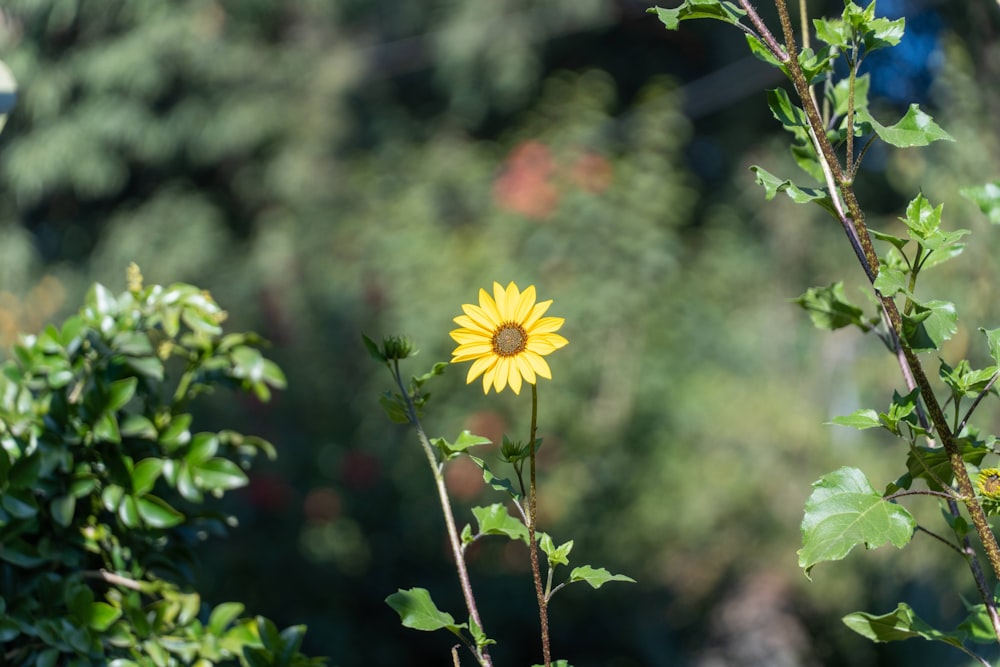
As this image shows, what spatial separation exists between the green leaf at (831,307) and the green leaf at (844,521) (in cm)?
29

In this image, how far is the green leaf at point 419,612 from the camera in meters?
0.86

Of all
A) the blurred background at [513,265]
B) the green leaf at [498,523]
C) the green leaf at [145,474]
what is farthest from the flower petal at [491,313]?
the blurred background at [513,265]

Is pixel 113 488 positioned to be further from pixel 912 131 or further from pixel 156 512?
pixel 912 131

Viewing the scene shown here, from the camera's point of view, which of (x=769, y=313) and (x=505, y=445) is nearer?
(x=505, y=445)

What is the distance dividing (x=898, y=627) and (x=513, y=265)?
12.6 feet

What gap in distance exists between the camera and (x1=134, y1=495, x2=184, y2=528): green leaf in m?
1.16

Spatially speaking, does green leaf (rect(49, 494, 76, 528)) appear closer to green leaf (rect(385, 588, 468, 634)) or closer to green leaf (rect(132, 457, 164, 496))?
green leaf (rect(132, 457, 164, 496))

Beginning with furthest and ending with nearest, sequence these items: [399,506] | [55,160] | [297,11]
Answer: [297,11], [55,160], [399,506]

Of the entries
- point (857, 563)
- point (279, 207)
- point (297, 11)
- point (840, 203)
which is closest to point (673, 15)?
point (840, 203)

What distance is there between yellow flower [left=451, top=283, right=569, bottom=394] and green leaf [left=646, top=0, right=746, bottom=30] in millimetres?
250

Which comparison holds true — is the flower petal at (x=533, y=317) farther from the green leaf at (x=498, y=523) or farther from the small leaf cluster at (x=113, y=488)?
the small leaf cluster at (x=113, y=488)

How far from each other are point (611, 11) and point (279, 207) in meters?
3.11

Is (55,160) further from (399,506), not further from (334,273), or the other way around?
(399,506)

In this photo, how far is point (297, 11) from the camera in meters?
8.60
